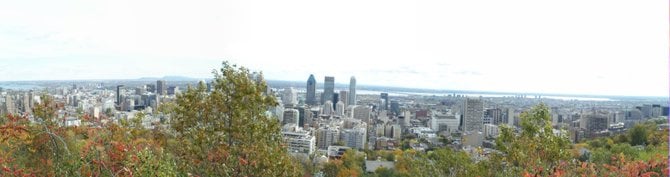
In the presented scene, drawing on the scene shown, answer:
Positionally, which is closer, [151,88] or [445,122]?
[151,88]

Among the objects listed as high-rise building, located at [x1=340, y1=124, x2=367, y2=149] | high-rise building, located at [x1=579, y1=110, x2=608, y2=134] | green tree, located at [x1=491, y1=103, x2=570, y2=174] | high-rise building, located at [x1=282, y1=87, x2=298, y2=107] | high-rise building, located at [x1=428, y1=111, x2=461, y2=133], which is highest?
green tree, located at [x1=491, y1=103, x2=570, y2=174]

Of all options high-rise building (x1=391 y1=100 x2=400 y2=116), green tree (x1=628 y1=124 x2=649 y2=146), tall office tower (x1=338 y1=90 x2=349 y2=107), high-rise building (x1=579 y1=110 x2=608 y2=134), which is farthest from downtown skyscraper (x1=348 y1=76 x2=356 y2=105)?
green tree (x1=628 y1=124 x2=649 y2=146)

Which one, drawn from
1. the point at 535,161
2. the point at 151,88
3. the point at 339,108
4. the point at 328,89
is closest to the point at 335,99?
the point at 328,89

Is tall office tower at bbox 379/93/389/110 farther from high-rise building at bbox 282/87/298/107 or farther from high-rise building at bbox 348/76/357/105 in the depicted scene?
high-rise building at bbox 282/87/298/107

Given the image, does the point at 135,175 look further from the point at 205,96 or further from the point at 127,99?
the point at 127,99

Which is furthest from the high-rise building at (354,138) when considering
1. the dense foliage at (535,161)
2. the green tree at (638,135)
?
the dense foliage at (535,161)

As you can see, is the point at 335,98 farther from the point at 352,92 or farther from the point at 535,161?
the point at 535,161

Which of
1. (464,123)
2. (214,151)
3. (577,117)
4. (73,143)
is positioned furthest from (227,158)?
(464,123)
